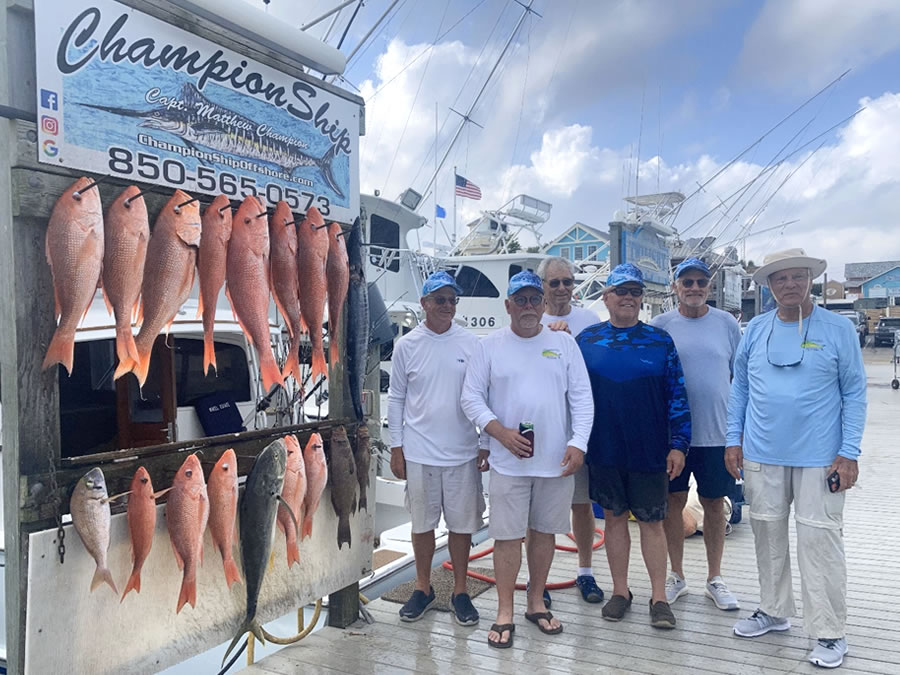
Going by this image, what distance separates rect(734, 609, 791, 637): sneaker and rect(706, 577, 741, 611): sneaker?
272mm

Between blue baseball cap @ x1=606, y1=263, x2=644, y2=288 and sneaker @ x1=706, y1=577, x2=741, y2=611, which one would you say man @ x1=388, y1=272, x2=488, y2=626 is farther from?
sneaker @ x1=706, y1=577, x2=741, y2=611

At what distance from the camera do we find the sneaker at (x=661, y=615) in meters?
3.55

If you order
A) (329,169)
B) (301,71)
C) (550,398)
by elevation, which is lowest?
(550,398)

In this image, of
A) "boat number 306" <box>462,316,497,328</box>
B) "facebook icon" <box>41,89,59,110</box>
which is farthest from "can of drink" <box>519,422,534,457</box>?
"boat number 306" <box>462,316,497,328</box>

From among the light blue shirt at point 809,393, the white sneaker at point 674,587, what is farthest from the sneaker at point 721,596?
the light blue shirt at point 809,393

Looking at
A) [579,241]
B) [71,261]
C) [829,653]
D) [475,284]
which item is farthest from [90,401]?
[579,241]

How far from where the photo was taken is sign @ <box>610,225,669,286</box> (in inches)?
329

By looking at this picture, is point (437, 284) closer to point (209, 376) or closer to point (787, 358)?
point (787, 358)

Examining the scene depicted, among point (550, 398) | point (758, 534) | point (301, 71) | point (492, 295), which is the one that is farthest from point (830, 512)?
point (492, 295)

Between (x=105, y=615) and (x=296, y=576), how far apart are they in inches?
39.1

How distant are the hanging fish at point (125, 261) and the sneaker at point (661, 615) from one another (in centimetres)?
281

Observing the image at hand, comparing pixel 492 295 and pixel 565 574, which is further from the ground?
pixel 492 295

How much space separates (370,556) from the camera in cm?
378

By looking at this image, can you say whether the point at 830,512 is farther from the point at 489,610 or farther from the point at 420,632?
the point at 420,632
